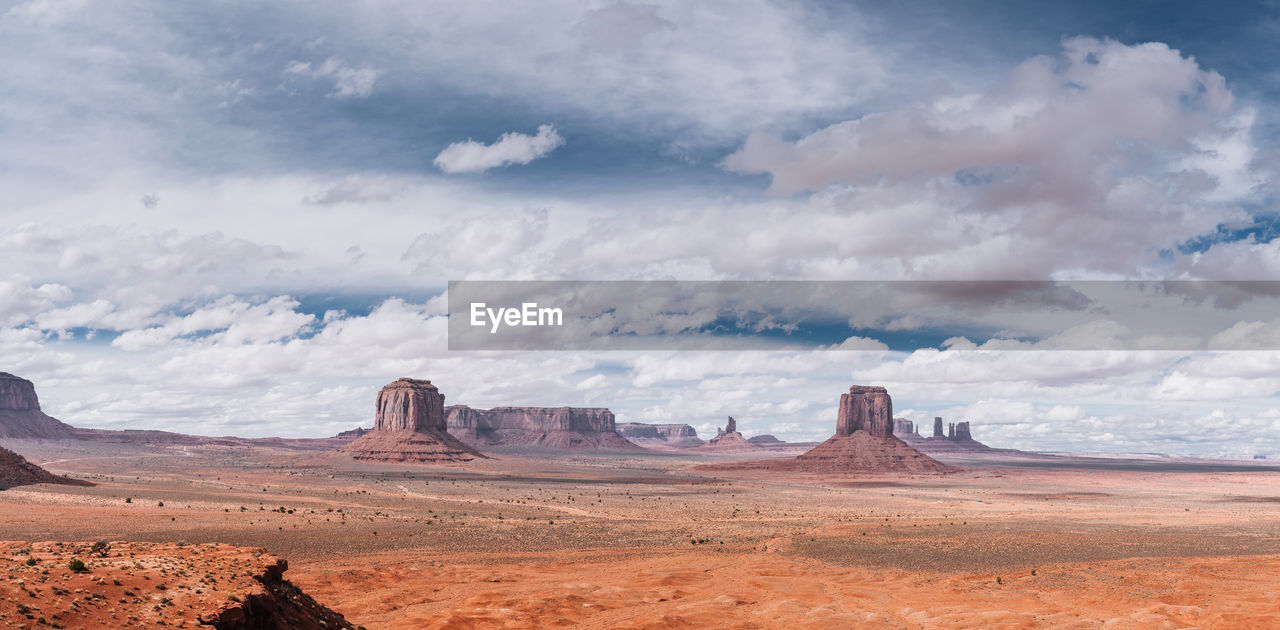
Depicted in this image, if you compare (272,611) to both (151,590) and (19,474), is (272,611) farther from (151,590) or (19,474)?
(19,474)

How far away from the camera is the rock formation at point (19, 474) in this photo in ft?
270

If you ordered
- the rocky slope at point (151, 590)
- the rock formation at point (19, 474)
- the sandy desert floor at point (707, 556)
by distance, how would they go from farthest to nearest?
1. the rock formation at point (19, 474)
2. the sandy desert floor at point (707, 556)
3. the rocky slope at point (151, 590)

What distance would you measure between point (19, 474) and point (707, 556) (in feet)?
255

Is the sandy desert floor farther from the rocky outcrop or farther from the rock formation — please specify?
the rocky outcrop

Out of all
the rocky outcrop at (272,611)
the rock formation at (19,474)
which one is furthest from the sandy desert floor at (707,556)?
the rocky outcrop at (272,611)

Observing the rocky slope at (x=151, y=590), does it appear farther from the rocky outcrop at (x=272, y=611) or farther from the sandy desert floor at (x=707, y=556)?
the sandy desert floor at (x=707, y=556)

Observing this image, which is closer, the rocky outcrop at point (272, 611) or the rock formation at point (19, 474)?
the rocky outcrop at point (272, 611)

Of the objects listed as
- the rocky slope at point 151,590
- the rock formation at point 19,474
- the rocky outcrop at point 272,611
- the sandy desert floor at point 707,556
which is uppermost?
the rocky slope at point 151,590

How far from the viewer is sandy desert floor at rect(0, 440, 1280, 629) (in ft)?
103

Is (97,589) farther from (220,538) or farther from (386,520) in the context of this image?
(386,520)

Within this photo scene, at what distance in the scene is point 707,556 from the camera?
1871 inches

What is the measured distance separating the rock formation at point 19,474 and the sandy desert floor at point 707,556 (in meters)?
3.26

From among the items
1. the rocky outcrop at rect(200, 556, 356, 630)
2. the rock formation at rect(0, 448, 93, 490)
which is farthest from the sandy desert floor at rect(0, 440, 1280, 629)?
the rocky outcrop at rect(200, 556, 356, 630)

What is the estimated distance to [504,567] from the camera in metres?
42.6
